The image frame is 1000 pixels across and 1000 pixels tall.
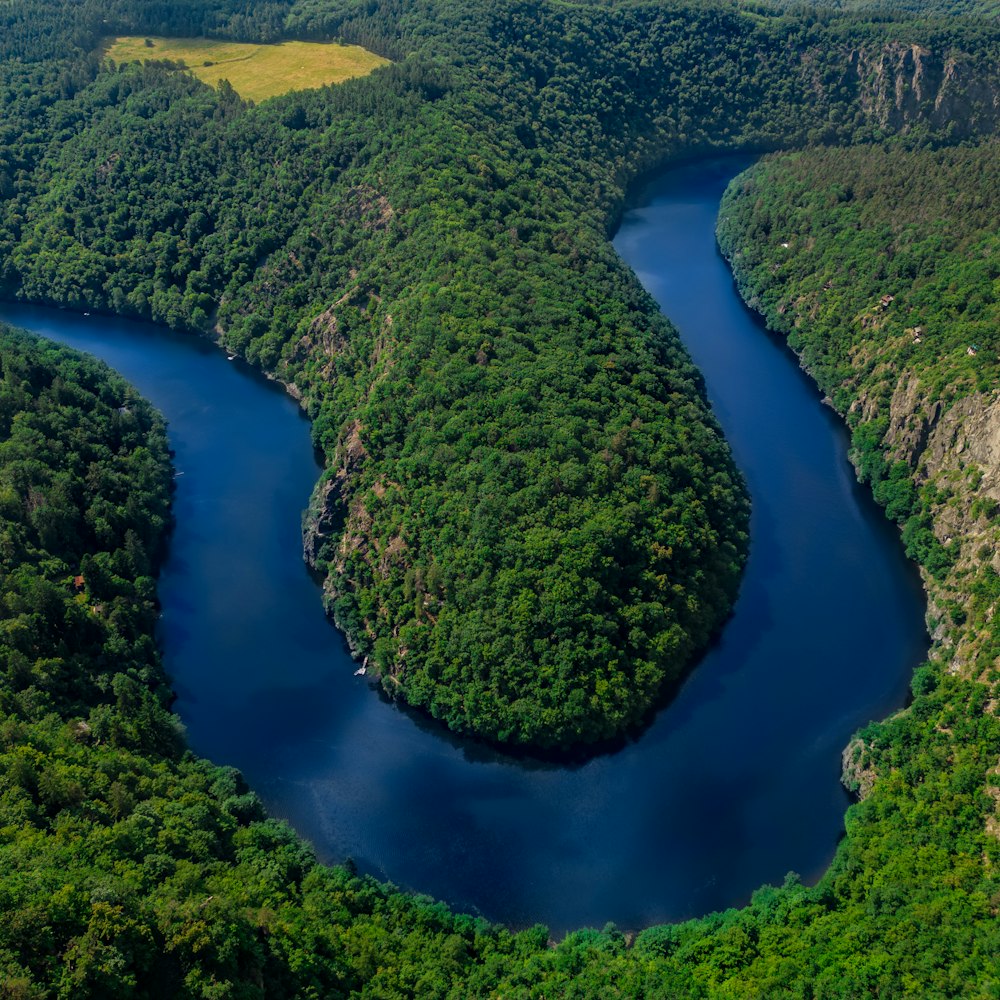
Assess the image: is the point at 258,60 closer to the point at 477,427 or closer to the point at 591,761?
the point at 477,427

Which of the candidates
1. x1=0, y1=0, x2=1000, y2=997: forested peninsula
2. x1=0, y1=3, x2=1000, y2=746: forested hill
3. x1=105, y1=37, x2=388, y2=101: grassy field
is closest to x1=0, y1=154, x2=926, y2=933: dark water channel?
x1=0, y1=0, x2=1000, y2=997: forested peninsula

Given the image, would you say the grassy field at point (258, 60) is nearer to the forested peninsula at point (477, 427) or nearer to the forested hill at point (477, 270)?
the forested hill at point (477, 270)

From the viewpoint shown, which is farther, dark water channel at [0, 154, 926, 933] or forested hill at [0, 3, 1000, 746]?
forested hill at [0, 3, 1000, 746]

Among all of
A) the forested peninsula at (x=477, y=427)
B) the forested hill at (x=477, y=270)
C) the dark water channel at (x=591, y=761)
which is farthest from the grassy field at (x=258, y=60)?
the dark water channel at (x=591, y=761)

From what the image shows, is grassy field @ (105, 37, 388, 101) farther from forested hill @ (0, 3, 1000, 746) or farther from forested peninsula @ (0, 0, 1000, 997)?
forested peninsula @ (0, 0, 1000, 997)

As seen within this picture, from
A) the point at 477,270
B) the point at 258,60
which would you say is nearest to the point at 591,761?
the point at 477,270
